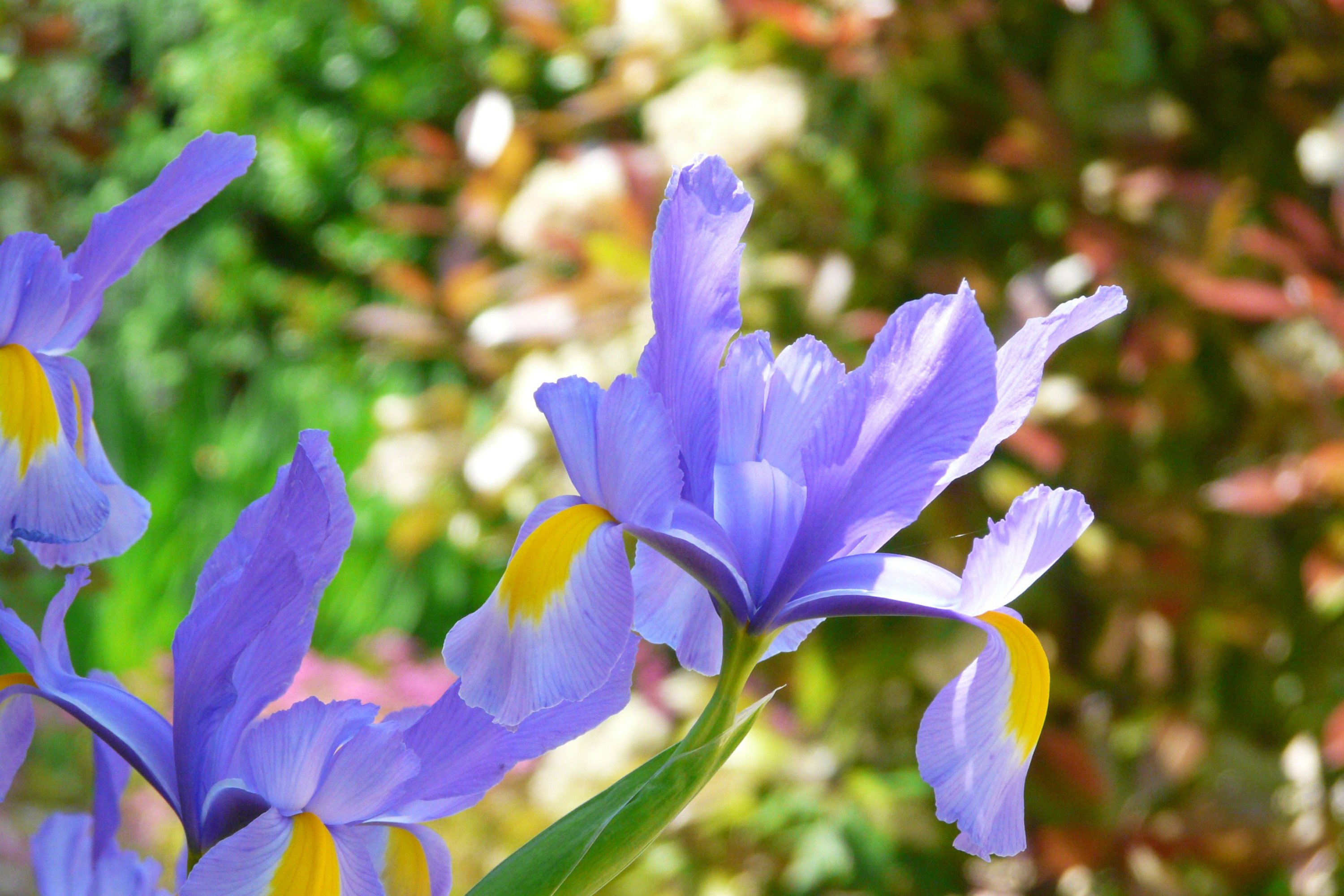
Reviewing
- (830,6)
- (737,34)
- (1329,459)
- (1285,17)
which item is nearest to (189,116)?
(737,34)

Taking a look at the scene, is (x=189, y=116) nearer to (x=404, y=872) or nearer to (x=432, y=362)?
(x=432, y=362)

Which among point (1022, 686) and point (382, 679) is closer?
point (1022, 686)

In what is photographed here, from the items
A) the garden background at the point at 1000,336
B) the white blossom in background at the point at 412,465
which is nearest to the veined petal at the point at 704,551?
the garden background at the point at 1000,336

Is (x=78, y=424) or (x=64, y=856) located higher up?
(x=78, y=424)

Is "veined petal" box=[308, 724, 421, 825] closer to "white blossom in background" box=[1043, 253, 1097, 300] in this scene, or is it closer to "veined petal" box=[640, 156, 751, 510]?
"veined petal" box=[640, 156, 751, 510]

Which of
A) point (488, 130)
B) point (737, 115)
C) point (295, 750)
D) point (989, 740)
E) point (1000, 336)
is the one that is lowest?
point (1000, 336)

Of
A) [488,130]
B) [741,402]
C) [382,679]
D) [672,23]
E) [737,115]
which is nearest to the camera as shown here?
[741,402]

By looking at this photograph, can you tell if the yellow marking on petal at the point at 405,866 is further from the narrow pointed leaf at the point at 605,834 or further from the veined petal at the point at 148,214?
the veined petal at the point at 148,214

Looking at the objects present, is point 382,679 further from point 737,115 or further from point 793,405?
point 793,405

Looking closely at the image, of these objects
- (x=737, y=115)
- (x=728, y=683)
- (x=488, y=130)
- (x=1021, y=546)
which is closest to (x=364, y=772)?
(x=728, y=683)
